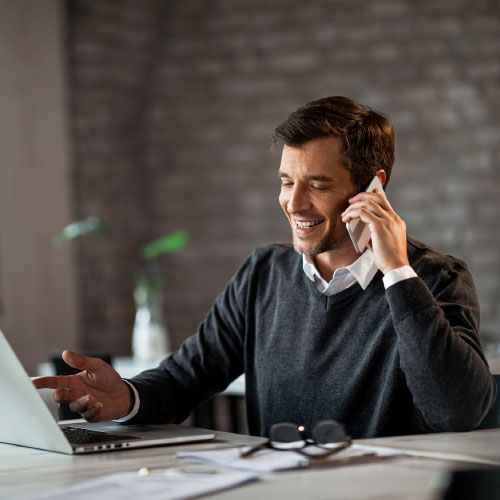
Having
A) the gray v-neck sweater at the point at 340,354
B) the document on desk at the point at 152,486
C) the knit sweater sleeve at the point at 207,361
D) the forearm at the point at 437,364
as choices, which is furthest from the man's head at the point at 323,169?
the document on desk at the point at 152,486

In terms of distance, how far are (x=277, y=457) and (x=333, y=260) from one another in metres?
0.77

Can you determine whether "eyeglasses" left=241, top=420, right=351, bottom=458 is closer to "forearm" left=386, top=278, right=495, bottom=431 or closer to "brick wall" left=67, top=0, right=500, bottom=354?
"forearm" left=386, top=278, right=495, bottom=431

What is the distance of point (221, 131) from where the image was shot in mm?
4719

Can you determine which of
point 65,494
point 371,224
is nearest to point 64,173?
point 371,224

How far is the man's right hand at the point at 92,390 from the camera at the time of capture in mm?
1539

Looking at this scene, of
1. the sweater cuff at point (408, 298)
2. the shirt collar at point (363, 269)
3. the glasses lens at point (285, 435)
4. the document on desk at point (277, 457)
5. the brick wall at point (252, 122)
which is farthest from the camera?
the brick wall at point (252, 122)

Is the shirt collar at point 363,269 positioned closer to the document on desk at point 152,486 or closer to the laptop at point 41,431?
the laptop at point 41,431

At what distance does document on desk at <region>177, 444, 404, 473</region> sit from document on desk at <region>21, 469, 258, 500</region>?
43mm

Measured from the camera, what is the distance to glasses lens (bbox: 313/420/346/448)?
3.91ft

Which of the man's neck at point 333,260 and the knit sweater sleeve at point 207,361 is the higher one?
the man's neck at point 333,260

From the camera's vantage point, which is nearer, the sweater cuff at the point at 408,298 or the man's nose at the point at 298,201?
the sweater cuff at the point at 408,298

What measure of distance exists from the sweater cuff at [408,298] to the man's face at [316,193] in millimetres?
337

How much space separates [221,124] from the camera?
15.5 ft

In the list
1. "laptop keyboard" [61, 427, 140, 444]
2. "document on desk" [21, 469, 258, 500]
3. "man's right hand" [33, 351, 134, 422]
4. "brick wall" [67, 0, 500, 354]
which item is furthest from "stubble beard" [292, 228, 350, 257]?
"brick wall" [67, 0, 500, 354]
